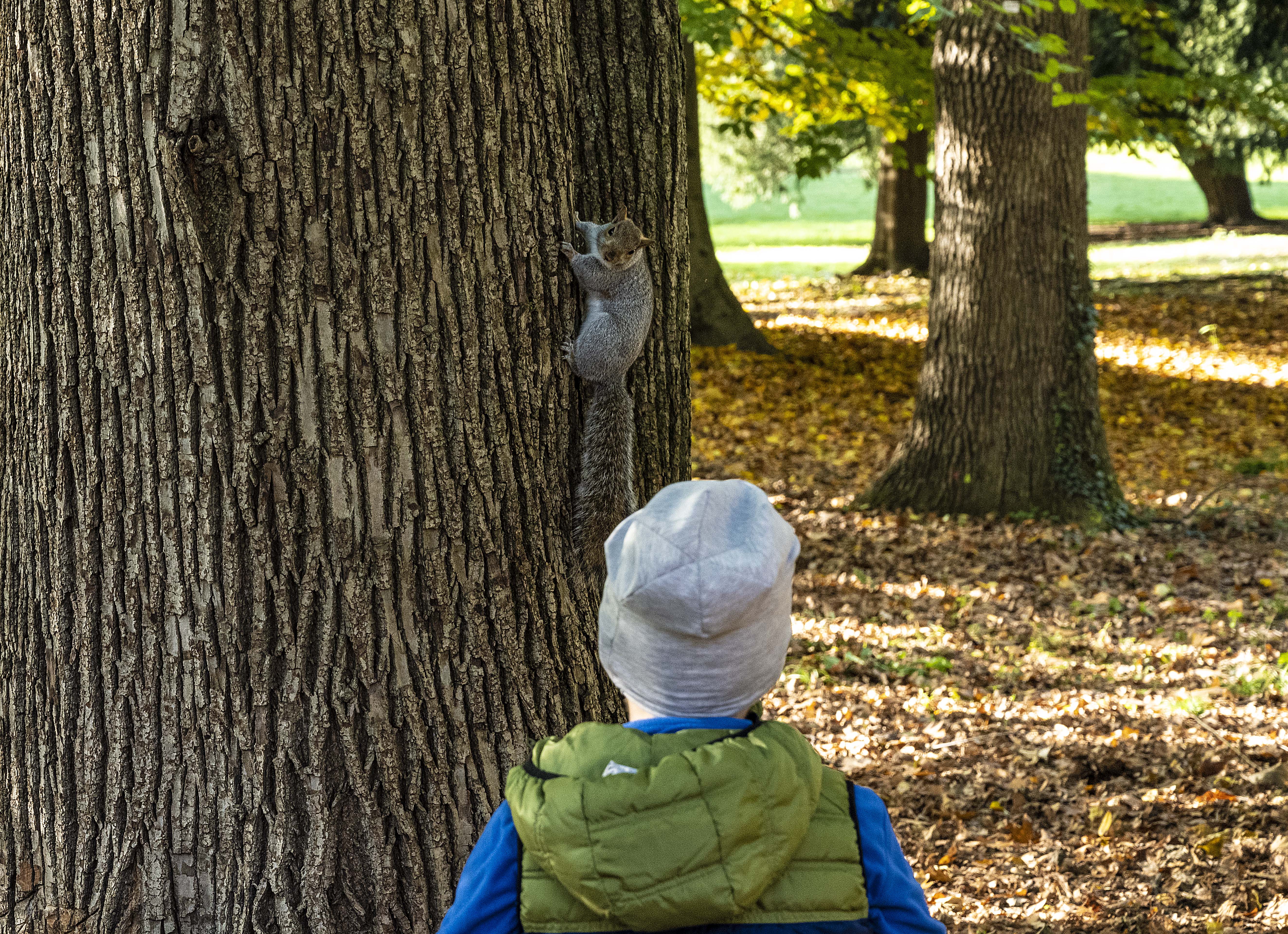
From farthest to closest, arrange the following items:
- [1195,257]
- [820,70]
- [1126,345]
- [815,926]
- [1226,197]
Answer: [1226,197], [1195,257], [1126,345], [820,70], [815,926]

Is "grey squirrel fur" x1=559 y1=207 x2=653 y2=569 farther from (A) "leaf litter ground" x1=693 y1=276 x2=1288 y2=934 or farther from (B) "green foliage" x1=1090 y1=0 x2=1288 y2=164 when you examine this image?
(B) "green foliage" x1=1090 y1=0 x2=1288 y2=164

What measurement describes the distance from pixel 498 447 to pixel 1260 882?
2.66 meters

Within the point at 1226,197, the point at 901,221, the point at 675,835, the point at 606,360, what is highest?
the point at 1226,197

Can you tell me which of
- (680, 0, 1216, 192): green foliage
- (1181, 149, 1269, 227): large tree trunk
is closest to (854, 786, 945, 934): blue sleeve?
(680, 0, 1216, 192): green foliage

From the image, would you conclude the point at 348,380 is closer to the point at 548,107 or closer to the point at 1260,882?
the point at 548,107

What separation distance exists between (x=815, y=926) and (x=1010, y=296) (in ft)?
20.4

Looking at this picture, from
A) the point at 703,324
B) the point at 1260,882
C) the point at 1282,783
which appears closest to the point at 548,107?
the point at 1260,882

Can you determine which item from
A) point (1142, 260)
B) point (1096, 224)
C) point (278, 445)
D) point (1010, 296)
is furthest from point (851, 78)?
point (1096, 224)

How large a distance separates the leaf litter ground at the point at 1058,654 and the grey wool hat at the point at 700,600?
2073 mm

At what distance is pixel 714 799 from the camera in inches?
54.8

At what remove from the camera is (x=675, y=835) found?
54.3 inches

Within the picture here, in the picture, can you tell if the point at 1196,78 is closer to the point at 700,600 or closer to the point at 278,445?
the point at 278,445

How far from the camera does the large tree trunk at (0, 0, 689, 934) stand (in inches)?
79.1

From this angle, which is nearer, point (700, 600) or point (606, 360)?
point (700, 600)
